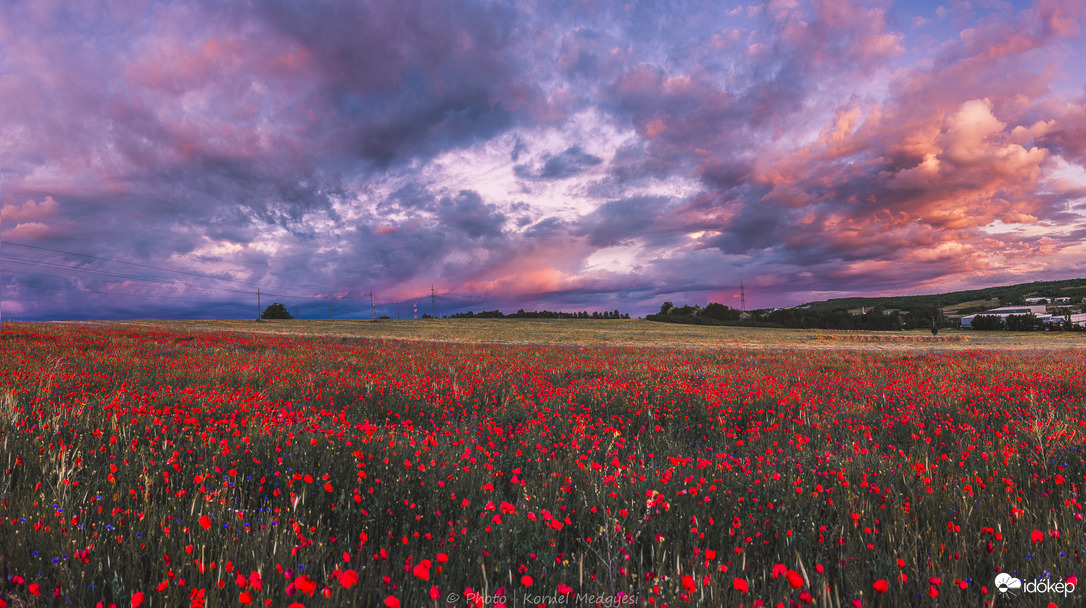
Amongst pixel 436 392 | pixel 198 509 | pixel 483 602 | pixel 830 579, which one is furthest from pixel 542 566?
pixel 436 392

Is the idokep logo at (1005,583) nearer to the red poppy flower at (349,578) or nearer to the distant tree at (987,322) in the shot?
the red poppy flower at (349,578)

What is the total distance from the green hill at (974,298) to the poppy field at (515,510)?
158 metres

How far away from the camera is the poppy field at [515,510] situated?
2170mm

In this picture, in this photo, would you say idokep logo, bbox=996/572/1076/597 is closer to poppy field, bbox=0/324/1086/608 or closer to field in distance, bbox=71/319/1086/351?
poppy field, bbox=0/324/1086/608

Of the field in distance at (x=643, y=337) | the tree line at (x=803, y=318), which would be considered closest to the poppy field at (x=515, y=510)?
the field in distance at (x=643, y=337)

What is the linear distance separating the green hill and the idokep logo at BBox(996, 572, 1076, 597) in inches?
6313

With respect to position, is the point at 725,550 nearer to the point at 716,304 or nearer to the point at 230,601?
the point at 230,601

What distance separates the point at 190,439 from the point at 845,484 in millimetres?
5809

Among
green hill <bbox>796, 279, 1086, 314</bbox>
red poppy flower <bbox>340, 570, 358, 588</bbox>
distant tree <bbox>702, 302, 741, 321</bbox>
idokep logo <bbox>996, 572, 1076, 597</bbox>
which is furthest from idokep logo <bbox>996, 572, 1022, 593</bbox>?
green hill <bbox>796, 279, 1086, 314</bbox>

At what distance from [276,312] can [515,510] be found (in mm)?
114777

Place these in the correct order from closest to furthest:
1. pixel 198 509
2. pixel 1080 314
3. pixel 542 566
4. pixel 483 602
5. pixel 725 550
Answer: pixel 483 602
pixel 542 566
pixel 198 509
pixel 725 550
pixel 1080 314

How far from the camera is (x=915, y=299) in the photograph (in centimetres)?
16912

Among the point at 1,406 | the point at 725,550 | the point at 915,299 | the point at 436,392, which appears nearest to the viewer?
the point at 725,550

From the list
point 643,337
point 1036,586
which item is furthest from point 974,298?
point 1036,586
